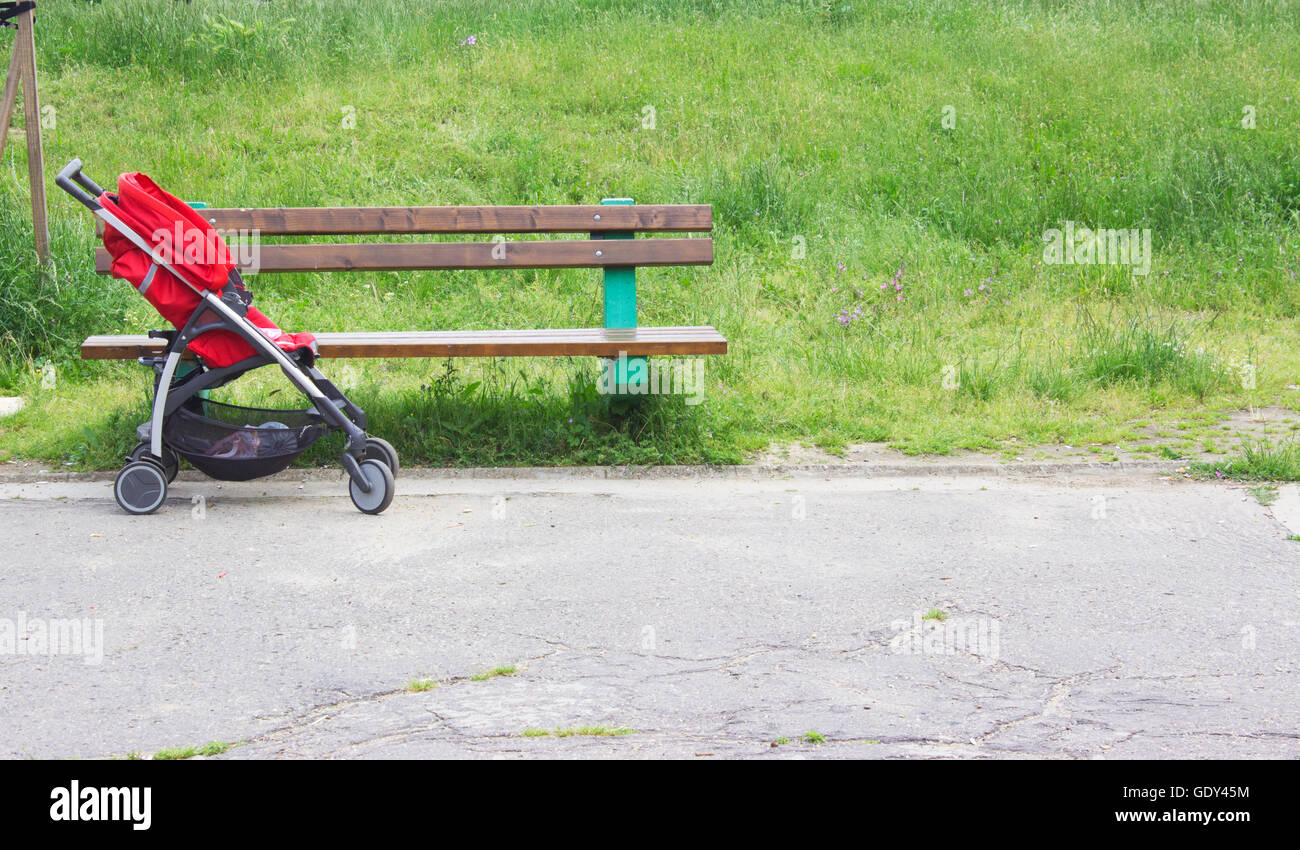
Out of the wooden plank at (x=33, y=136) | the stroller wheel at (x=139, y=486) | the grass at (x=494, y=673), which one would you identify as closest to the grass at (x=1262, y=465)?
the grass at (x=494, y=673)

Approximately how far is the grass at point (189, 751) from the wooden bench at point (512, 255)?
2715 mm

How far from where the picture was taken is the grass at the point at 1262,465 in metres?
→ 5.38

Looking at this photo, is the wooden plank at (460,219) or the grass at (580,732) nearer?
the grass at (580,732)

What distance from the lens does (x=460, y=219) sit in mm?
5879

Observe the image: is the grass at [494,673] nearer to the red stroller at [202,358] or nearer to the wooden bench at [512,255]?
the red stroller at [202,358]

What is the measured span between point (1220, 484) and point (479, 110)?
317 inches

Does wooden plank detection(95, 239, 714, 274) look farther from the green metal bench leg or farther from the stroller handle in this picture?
the stroller handle

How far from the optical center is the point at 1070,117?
1066cm

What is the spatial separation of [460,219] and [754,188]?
4195 mm

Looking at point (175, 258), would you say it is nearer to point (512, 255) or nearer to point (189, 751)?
point (512, 255)

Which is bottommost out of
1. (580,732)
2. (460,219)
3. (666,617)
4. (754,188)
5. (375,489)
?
(580,732)

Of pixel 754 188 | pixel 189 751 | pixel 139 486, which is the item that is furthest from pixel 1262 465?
pixel 754 188

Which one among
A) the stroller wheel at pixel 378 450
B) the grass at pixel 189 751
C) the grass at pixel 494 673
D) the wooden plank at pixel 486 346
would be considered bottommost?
the grass at pixel 189 751

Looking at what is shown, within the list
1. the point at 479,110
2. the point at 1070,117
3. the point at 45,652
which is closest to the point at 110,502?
the point at 45,652
